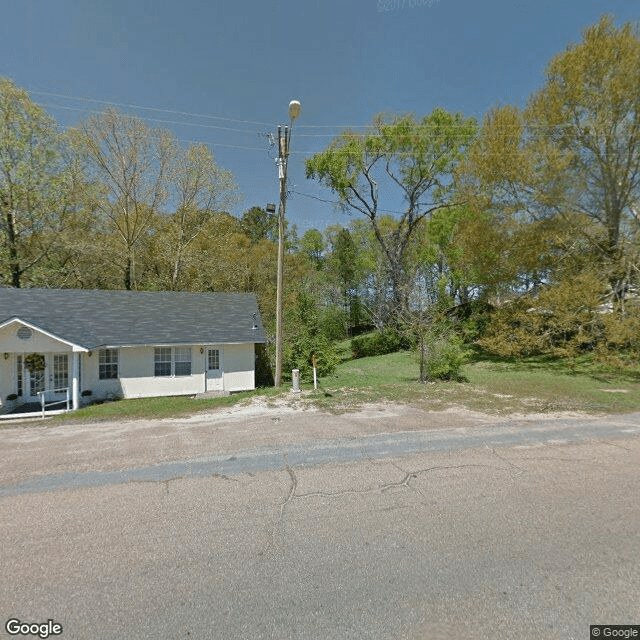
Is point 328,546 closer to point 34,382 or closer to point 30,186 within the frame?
point 34,382

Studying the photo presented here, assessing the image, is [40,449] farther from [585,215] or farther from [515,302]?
[585,215]

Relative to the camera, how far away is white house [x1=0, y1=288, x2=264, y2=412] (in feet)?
38.2

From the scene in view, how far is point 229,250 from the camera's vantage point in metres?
25.4

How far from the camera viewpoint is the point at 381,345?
83.8ft

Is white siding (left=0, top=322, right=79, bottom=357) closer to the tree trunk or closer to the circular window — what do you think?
the circular window

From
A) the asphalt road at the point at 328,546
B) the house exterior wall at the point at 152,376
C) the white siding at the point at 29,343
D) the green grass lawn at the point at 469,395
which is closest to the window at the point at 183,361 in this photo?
the house exterior wall at the point at 152,376

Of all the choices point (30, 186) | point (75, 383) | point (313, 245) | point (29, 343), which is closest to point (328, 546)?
point (75, 383)

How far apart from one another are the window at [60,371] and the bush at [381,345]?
714 inches

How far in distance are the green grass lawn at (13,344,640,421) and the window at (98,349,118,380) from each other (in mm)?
2194

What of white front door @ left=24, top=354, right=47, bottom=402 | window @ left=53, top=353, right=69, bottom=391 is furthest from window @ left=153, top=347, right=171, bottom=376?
white front door @ left=24, top=354, right=47, bottom=402

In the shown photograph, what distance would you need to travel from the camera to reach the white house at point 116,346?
11.6 metres

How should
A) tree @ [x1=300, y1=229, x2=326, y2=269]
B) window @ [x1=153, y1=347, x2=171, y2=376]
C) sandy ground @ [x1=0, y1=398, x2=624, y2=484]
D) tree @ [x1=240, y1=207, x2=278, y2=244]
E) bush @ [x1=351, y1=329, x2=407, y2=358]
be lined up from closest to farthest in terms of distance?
sandy ground @ [x1=0, y1=398, x2=624, y2=484]
window @ [x1=153, y1=347, x2=171, y2=376]
bush @ [x1=351, y1=329, x2=407, y2=358]
tree @ [x1=240, y1=207, x2=278, y2=244]
tree @ [x1=300, y1=229, x2=326, y2=269]

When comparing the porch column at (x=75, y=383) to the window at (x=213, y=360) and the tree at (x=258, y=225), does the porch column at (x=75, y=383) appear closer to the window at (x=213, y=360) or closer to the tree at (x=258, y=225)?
the window at (x=213, y=360)

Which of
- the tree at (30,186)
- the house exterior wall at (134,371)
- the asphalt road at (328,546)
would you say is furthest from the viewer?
the tree at (30,186)
